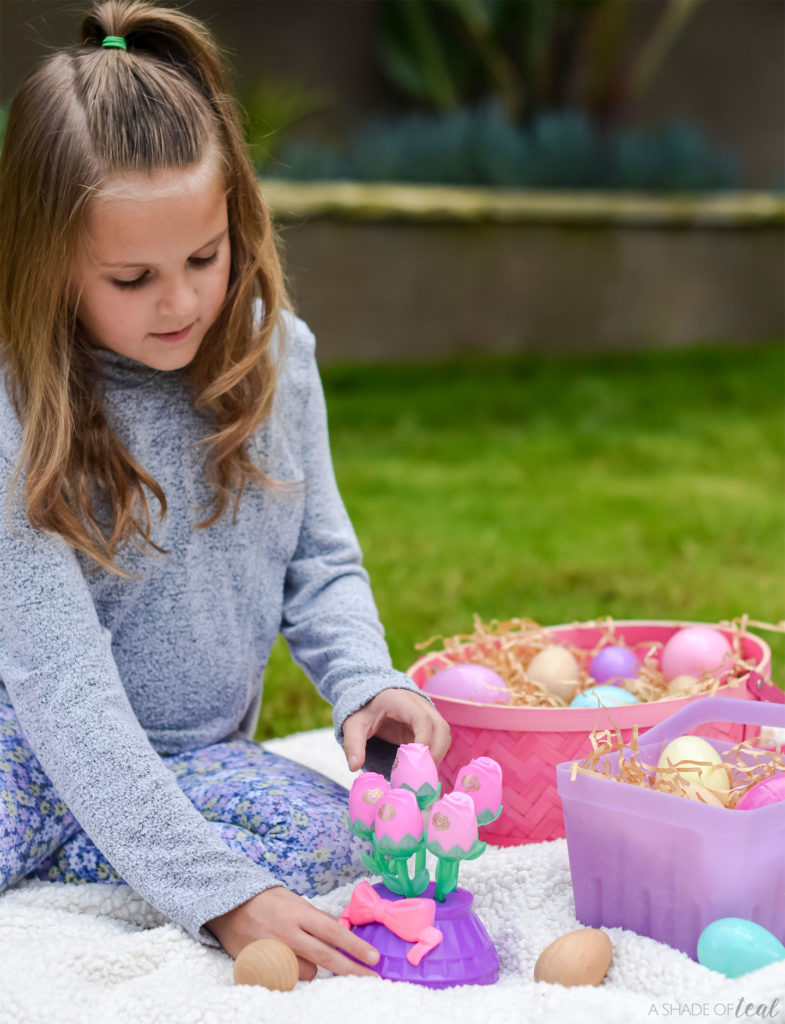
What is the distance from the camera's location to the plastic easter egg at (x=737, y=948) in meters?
0.97

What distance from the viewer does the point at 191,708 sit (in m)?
1.39

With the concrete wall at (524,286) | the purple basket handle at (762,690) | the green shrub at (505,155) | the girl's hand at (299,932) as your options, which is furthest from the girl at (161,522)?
the green shrub at (505,155)

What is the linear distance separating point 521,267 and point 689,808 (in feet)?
12.8

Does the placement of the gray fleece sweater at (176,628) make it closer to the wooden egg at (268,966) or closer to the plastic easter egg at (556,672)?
the wooden egg at (268,966)

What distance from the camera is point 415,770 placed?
1.08 m

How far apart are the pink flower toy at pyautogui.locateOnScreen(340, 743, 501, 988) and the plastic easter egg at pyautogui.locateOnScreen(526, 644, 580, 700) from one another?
397mm

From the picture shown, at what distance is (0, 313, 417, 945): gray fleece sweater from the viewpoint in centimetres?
113

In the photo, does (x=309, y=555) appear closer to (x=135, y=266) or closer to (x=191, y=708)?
(x=191, y=708)

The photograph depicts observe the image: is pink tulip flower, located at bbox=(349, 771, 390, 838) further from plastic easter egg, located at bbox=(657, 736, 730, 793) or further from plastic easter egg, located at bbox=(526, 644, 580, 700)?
plastic easter egg, located at bbox=(526, 644, 580, 700)

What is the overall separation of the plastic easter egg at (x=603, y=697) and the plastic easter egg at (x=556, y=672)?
4 cm

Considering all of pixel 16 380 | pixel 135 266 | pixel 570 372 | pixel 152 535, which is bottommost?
pixel 570 372

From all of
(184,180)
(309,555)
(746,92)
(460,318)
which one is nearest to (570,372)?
(460,318)

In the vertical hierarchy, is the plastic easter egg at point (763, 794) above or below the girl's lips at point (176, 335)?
below

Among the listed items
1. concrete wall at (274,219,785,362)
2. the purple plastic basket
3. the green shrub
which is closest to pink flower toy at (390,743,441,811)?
the purple plastic basket
